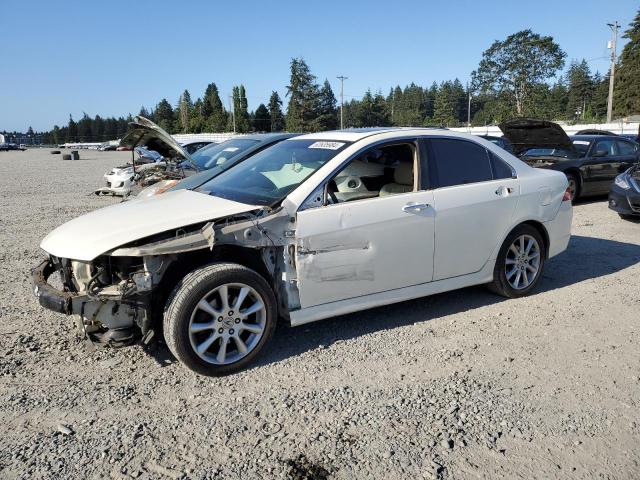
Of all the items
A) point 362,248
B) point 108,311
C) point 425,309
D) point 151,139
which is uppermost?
point 151,139

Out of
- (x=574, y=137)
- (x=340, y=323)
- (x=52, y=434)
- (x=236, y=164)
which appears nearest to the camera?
(x=52, y=434)

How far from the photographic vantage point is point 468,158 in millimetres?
4793

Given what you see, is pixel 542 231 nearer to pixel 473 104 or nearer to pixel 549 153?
pixel 549 153

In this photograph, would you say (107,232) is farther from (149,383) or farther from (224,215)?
(149,383)

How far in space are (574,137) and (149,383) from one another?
1167 cm

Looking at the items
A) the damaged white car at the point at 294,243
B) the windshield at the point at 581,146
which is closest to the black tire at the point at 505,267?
the damaged white car at the point at 294,243

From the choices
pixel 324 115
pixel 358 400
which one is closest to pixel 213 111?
pixel 324 115

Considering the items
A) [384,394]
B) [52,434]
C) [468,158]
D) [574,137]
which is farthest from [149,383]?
[574,137]

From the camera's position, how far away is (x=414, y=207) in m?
4.24

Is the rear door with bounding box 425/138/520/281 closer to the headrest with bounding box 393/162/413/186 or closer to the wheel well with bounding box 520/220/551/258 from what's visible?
the headrest with bounding box 393/162/413/186

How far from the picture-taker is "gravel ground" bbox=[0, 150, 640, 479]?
2674 mm

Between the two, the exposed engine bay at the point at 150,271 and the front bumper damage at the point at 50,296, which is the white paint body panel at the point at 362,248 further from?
the front bumper damage at the point at 50,296

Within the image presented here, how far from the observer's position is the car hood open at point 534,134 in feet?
35.1

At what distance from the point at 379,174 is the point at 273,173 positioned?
937mm
